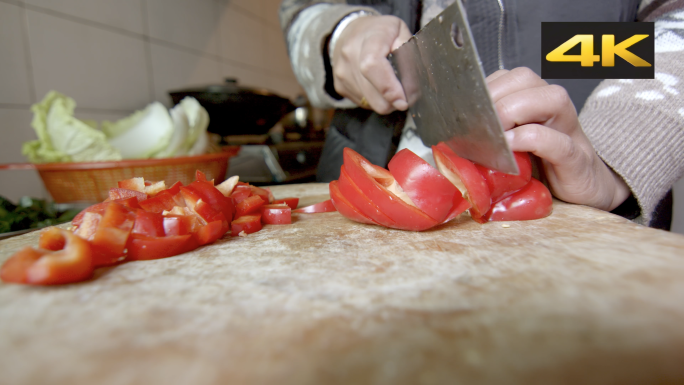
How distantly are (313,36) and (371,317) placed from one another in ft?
3.67

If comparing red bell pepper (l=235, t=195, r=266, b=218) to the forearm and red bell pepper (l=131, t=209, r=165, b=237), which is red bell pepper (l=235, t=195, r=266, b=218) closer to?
red bell pepper (l=131, t=209, r=165, b=237)

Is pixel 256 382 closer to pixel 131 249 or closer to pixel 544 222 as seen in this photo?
pixel 131 249

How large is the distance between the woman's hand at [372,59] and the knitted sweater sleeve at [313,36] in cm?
9

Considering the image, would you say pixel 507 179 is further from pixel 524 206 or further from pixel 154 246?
pixel 154 246

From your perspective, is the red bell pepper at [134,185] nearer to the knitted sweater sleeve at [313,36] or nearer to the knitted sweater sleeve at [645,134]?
the knitted sweater sleeve at [313,36]

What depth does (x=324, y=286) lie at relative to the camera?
19.9 inches

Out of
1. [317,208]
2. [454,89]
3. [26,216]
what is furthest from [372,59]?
[26,216]

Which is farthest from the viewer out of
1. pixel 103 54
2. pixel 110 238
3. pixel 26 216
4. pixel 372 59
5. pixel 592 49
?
pixel 103 54

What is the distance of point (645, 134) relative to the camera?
34.9 inches

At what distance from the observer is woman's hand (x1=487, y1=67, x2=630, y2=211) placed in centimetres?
76

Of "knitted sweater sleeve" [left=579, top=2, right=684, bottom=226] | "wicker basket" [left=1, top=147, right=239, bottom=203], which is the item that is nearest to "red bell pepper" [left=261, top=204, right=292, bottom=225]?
"wicker basket" [left=1, top=147, right=239, bottom=203]

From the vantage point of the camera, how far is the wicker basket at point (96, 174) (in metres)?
1.22

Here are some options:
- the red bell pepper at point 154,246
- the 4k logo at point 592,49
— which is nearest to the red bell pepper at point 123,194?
the red bell pepper at point 154,246

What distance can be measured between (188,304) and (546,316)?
1.42 feet
